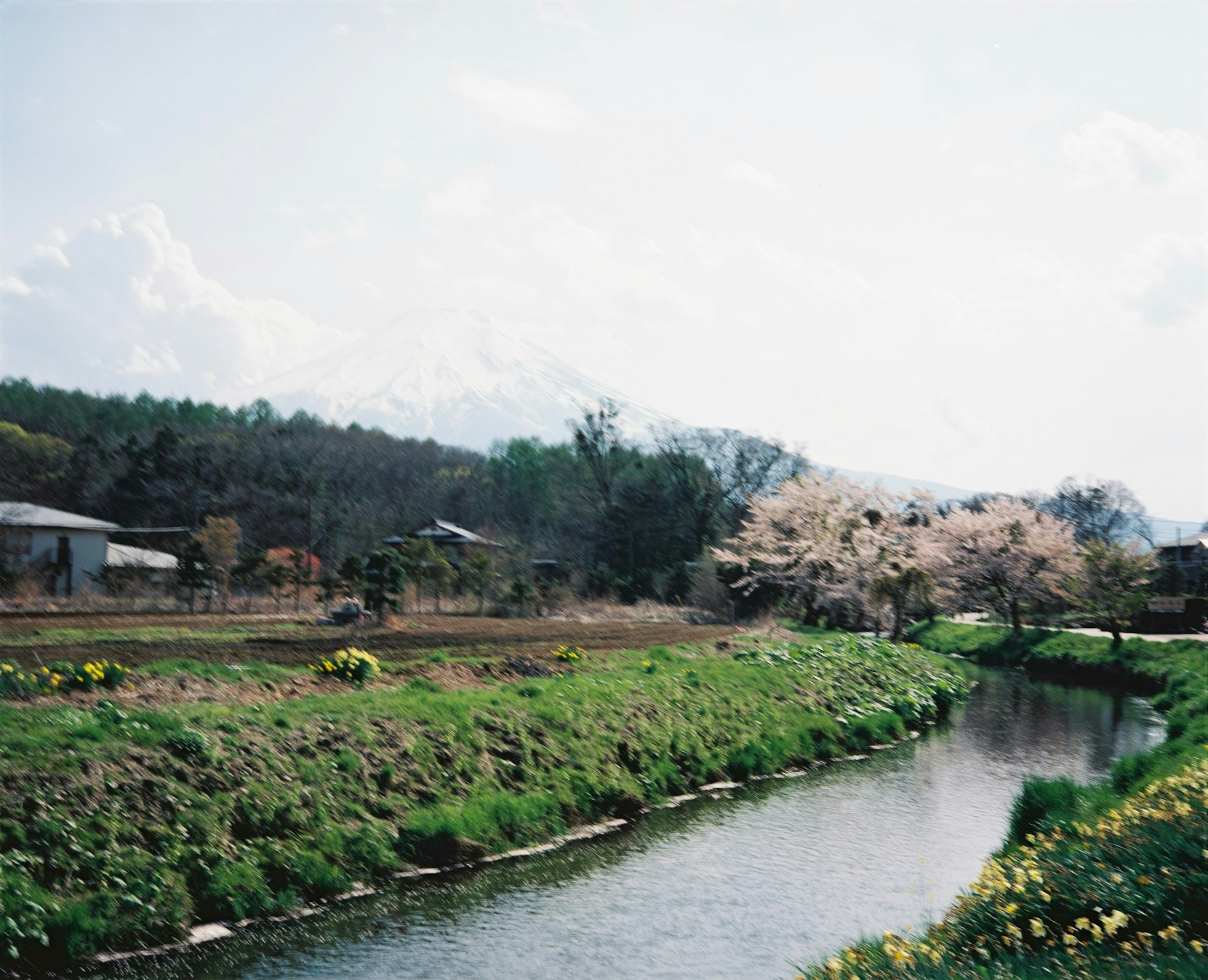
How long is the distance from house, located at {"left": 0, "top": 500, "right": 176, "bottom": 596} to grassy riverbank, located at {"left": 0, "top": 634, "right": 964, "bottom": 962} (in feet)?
117

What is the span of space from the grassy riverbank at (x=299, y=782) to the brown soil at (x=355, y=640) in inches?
133

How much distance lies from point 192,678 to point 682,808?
8116 mm

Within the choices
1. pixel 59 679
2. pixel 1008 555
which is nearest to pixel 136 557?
pixel 1008 555

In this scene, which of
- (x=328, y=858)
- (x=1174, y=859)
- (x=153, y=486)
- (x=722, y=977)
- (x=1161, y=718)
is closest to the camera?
(x=1174, y=859)

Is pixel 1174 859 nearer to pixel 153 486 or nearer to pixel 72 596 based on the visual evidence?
pixel 72 596

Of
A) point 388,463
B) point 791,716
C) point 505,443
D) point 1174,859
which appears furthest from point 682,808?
point 505,443

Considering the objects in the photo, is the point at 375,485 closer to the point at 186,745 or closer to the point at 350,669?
the point at 350,669

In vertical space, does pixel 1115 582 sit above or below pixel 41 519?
below

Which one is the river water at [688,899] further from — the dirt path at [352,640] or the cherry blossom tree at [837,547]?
the cherry blossom tree at [837,547]

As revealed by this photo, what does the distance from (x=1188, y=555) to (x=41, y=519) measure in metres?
78.3

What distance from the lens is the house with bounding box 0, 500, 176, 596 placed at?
164 ft

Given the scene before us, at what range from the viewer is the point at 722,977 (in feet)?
33.6

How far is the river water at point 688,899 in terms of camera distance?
1032 centimetres

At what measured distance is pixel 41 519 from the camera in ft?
180
